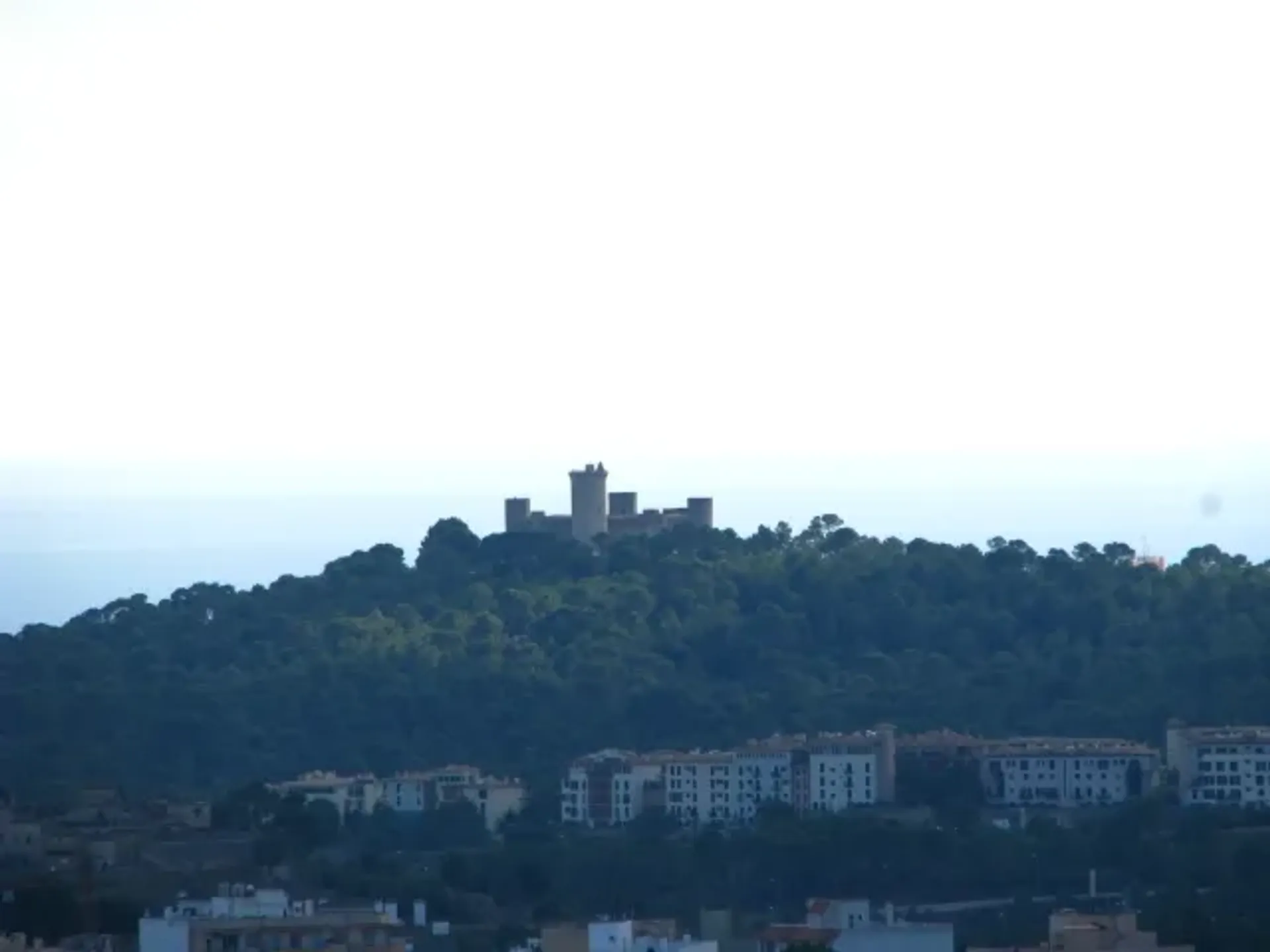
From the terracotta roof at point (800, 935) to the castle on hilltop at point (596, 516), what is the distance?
2564cm

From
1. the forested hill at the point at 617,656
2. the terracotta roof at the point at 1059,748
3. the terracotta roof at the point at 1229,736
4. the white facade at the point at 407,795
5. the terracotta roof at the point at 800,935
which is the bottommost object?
the terracotta roof at the point at 800,935

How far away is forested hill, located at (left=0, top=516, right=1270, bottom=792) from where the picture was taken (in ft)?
142

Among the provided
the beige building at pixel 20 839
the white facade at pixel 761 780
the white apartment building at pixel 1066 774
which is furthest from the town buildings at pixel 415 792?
the beige building at pixel 20 839

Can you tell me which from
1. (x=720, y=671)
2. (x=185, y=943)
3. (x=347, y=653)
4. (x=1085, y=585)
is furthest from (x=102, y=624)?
(x=185, y=943)

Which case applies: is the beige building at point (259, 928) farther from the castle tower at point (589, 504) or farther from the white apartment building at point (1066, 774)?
the castle tower at point (589, 504)

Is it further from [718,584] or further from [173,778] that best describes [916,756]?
[718,584]

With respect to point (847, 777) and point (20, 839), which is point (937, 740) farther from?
point (20, 839)

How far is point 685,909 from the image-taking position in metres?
30.9

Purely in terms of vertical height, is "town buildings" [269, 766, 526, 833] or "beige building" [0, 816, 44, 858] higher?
"town buildings" [269, 766, 526, 833]

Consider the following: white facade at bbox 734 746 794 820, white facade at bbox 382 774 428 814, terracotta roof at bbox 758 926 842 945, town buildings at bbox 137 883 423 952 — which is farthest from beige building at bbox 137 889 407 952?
white facade at bbox 382 774 428 814

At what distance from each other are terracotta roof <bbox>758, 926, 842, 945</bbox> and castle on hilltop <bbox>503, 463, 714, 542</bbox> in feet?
84.1

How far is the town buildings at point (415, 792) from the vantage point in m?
38.7

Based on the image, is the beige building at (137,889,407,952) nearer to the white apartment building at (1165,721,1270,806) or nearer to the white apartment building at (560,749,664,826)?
the white apartment building at (560,749,664,826)

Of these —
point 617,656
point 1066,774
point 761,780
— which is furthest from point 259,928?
point 617,656
